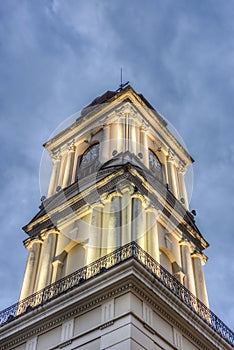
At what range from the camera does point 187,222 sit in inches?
1142

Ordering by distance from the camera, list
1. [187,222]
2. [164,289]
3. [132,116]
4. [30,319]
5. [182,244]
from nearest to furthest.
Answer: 1. [164,289]
2. [30,319]
3. [182,244]
4. [187,222]
5. [132,116]

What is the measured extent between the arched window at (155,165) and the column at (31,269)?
793 centimetres

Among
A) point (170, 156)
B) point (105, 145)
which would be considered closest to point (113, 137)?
point (105, 145)

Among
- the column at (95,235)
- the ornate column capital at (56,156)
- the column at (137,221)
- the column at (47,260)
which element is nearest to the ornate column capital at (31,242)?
the column at (47,260)

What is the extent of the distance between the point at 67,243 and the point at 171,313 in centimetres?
752

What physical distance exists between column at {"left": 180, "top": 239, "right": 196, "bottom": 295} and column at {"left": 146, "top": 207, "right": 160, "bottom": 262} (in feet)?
8.47

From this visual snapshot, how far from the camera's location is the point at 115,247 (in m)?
22.2

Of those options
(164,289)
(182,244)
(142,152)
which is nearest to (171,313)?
(164,289)

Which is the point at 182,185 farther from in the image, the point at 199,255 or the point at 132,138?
the point at 199,255

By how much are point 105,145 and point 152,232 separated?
772cm

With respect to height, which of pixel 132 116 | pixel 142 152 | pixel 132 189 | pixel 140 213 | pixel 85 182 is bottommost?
pixel 140 213

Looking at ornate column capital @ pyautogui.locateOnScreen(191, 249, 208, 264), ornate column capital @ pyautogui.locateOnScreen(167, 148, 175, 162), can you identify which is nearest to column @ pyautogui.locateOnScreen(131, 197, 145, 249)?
ornate column capital @ pyautogui.locateOnScreen(191, 249, 208, 264)

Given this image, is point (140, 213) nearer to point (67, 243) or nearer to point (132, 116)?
point (67, 243)

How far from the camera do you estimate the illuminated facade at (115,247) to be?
60.9ft
